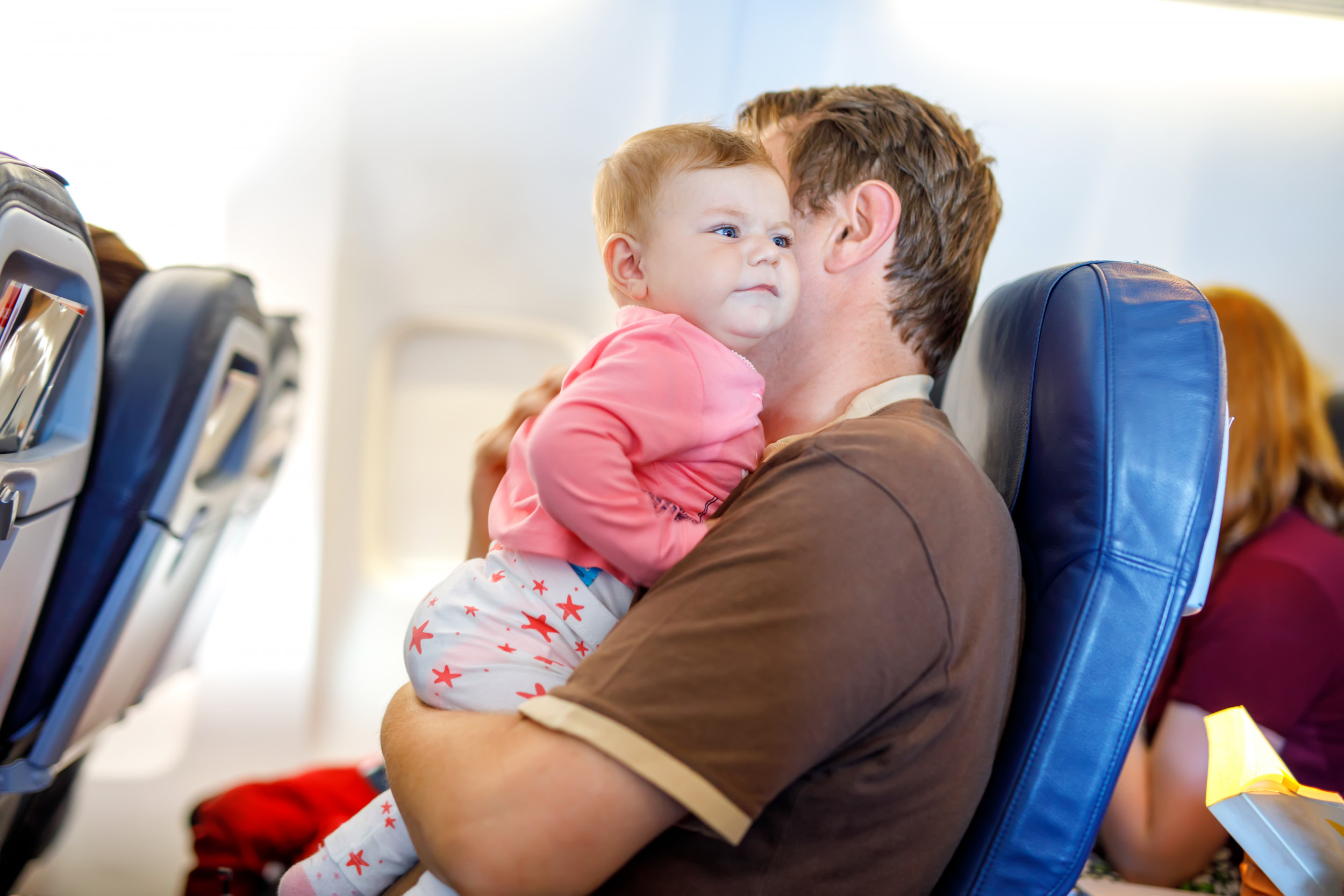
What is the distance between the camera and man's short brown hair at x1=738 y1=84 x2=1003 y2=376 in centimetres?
129

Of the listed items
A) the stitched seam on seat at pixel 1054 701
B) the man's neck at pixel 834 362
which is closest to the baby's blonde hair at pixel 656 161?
the man's neck at pixel 834 362

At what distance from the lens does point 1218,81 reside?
2.72 metres

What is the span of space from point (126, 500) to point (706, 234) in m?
0.98

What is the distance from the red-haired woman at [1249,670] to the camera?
5.42 feet

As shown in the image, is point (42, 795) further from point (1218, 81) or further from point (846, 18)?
point (1218, 81)

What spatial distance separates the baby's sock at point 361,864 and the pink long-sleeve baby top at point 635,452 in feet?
1.33

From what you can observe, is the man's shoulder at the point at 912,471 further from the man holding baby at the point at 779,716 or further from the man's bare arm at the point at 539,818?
the man's bare arm at the point at 539,818

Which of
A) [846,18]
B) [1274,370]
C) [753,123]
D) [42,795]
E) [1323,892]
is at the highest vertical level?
[846,18]

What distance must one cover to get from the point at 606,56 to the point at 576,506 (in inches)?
83.9

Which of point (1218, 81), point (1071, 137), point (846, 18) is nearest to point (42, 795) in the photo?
point (846, 18)

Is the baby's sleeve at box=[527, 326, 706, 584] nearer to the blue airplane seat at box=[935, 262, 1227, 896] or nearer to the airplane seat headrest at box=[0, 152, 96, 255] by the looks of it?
the blue airplane seat at box=[935, 262, 1227, 896]

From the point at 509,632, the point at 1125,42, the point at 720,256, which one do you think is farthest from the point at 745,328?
the point at 1125,42

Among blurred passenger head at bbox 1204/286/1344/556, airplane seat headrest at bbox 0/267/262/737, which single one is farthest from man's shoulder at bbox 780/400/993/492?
blurred passenger head at bbox 1204/286/1344/556

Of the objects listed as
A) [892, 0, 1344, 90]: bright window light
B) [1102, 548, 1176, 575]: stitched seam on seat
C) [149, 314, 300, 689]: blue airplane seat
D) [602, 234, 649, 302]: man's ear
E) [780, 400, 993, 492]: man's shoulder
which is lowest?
[149, 314, 300, 689]: blue airplane seat
